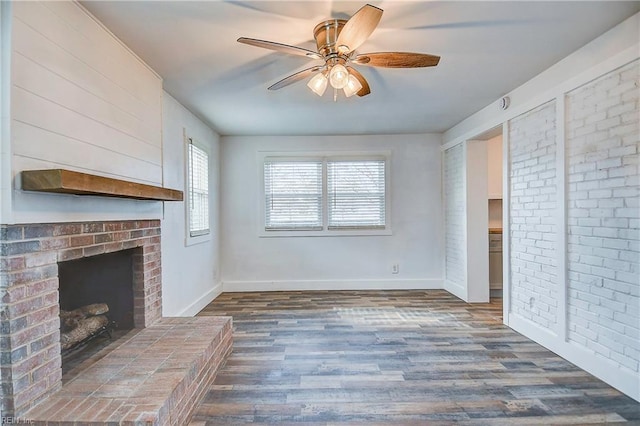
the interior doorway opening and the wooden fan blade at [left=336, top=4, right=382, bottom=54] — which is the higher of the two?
the wooden fan blade at [left=336, top=4, right=382, bottom=54]

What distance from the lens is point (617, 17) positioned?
7.14 feet

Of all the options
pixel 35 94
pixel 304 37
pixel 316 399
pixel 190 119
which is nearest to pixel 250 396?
pixel 316 399

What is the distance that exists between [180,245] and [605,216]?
3.78 m

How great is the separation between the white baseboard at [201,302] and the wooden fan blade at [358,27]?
3159 millimetres

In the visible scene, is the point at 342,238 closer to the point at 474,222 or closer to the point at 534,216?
the point at 474,222

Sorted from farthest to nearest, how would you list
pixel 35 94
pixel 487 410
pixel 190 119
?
pixel 190 119
pixel 487 410
pixel 35 94

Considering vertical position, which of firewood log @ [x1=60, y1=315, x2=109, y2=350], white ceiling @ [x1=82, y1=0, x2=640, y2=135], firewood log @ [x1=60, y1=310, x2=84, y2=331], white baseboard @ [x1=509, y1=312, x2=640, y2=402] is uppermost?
white ceiling @ [x1=82, y1=0, x2=640, y2=135]

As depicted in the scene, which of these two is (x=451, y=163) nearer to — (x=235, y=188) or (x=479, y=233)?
(x=479, y=233)

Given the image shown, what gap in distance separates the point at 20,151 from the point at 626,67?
138 inches

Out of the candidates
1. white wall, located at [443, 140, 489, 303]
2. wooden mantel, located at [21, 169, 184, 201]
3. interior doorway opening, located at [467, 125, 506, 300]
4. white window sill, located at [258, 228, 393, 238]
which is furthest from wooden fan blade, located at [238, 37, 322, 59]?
white window sill, located at [258, 228, 393, 238]

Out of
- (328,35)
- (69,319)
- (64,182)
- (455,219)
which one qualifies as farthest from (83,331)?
(455,219)

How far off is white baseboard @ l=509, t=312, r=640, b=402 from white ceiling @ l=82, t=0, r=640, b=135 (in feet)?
7.55

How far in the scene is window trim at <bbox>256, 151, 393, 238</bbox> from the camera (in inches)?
212

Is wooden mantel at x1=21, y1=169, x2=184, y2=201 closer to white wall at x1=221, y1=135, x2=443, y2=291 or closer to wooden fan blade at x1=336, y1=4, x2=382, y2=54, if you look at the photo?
wooden fan blade at x1=336, y1=4, x2=382, y2=54
